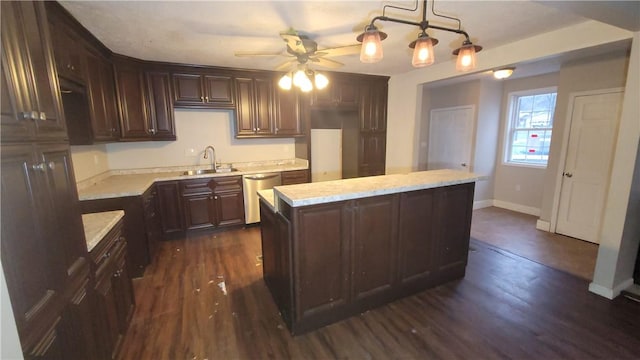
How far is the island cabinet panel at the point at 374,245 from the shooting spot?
6.95 ft

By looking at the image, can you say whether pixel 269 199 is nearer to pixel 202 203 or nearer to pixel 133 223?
pixel 133 223

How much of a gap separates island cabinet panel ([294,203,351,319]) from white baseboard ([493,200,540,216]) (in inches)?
174

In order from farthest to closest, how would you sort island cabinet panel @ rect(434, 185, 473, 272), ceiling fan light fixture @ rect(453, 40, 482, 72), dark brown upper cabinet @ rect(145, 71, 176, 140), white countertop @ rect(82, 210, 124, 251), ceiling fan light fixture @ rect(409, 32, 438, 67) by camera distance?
dark brown upper cabinet @ rect(145, 71, 176, 140)
island cabinet panel @ rect(434, 185, 473, 272)
ceiling fan light fixture @ rect(453, 40, 482, 72)
ceiling fan light fixture @ rect(409, 32, 438, 67)
white countertop @ rect(82, 210, 124, 251)

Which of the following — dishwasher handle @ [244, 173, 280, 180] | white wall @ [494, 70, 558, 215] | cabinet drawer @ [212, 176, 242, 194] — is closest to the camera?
cabinet drawer @ [212, 176, 242, 194]

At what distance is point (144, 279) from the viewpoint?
2770 mm

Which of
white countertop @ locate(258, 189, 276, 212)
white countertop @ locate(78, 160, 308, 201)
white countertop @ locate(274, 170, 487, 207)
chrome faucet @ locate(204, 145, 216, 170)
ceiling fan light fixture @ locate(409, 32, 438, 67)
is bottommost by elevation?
white countertop @ locate(258, 189, 276, 212)

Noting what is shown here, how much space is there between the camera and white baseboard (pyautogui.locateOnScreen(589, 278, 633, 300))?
2387mm

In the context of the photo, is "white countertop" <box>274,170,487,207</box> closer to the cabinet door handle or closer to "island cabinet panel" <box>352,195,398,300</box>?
"island cabinet panel" <box>352,195,398,300</box>

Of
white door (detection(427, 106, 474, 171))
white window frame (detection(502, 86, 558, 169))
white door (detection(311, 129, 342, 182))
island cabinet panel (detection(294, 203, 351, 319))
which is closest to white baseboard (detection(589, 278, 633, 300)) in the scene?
island cabinet panel (detection(294, 203, 351, 319))

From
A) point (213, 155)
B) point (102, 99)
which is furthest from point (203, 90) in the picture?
point (102, 99)

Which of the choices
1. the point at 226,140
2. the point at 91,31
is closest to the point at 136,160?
the point at 226,140

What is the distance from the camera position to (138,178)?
11.3 ft

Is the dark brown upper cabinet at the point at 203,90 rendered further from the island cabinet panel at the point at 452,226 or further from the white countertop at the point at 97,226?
the island cabinet panel at the point at 452,226

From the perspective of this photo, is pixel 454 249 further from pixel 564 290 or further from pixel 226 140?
pixel 226 140
